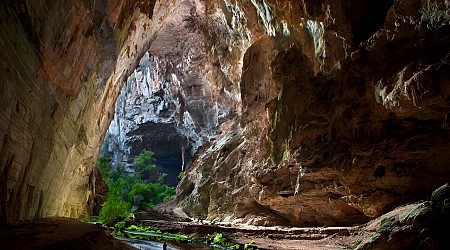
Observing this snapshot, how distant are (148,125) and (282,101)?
31.2m

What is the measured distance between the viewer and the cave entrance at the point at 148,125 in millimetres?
41719

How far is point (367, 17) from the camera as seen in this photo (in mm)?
13844

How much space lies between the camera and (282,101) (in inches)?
642

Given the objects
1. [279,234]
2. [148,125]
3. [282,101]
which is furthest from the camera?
[148,125]

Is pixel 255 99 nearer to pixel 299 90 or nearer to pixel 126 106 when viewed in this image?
pixel 299 90

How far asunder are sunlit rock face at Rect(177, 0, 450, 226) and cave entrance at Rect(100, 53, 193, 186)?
2161cm

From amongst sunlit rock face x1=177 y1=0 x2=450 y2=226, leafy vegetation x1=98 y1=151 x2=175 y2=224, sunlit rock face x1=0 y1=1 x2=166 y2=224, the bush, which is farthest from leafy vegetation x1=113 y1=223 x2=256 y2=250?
the bush

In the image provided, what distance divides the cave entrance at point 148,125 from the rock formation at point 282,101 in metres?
17.4

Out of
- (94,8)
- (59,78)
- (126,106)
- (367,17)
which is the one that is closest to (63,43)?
(59,78)

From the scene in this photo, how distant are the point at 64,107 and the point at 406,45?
10190mm

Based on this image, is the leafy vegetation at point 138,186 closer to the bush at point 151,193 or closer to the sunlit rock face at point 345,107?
the bush at point 151,193

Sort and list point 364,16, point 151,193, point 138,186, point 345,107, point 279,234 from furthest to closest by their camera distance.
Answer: point 151,193 → point 138,186 → point 279,234 → point 364,16 → point 345,107

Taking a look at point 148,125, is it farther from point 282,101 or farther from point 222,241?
point 222,241

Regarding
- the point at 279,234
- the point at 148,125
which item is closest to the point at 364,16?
the point at 279,234
